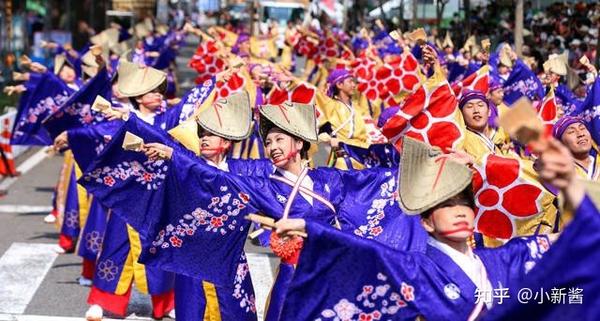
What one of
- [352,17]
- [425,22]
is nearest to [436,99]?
[425,22]

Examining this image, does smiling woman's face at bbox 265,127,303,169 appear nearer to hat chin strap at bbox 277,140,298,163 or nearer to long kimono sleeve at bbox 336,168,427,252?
hat chin strap at bbox 277,140,298,163

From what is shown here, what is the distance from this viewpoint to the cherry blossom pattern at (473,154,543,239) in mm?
5402

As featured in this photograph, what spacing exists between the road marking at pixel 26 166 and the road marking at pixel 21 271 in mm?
3019

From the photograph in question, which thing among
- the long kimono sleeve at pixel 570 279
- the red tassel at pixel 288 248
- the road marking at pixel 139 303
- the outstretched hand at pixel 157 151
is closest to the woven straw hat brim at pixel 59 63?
the road marking at pixel 139 303

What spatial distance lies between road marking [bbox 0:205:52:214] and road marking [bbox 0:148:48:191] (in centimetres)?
100

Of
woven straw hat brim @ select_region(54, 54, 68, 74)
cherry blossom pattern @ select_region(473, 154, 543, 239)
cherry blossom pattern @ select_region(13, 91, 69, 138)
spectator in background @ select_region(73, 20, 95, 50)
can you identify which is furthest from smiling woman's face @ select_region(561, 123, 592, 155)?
spectator in background @ select_region(73, 20, 95, 50)

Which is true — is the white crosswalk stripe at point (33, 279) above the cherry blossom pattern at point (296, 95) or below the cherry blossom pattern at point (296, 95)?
below

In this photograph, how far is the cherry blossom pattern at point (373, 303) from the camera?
407 cm

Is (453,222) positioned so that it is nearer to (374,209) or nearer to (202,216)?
(374,209)

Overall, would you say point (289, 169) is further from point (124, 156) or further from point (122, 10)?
point (122, 10)

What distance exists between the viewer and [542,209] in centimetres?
548

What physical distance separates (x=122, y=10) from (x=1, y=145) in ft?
57.4

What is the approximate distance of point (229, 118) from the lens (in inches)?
235

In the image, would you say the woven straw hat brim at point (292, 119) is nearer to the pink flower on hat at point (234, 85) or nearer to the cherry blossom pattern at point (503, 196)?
the cherry blossom pattern at point (503, 196)
